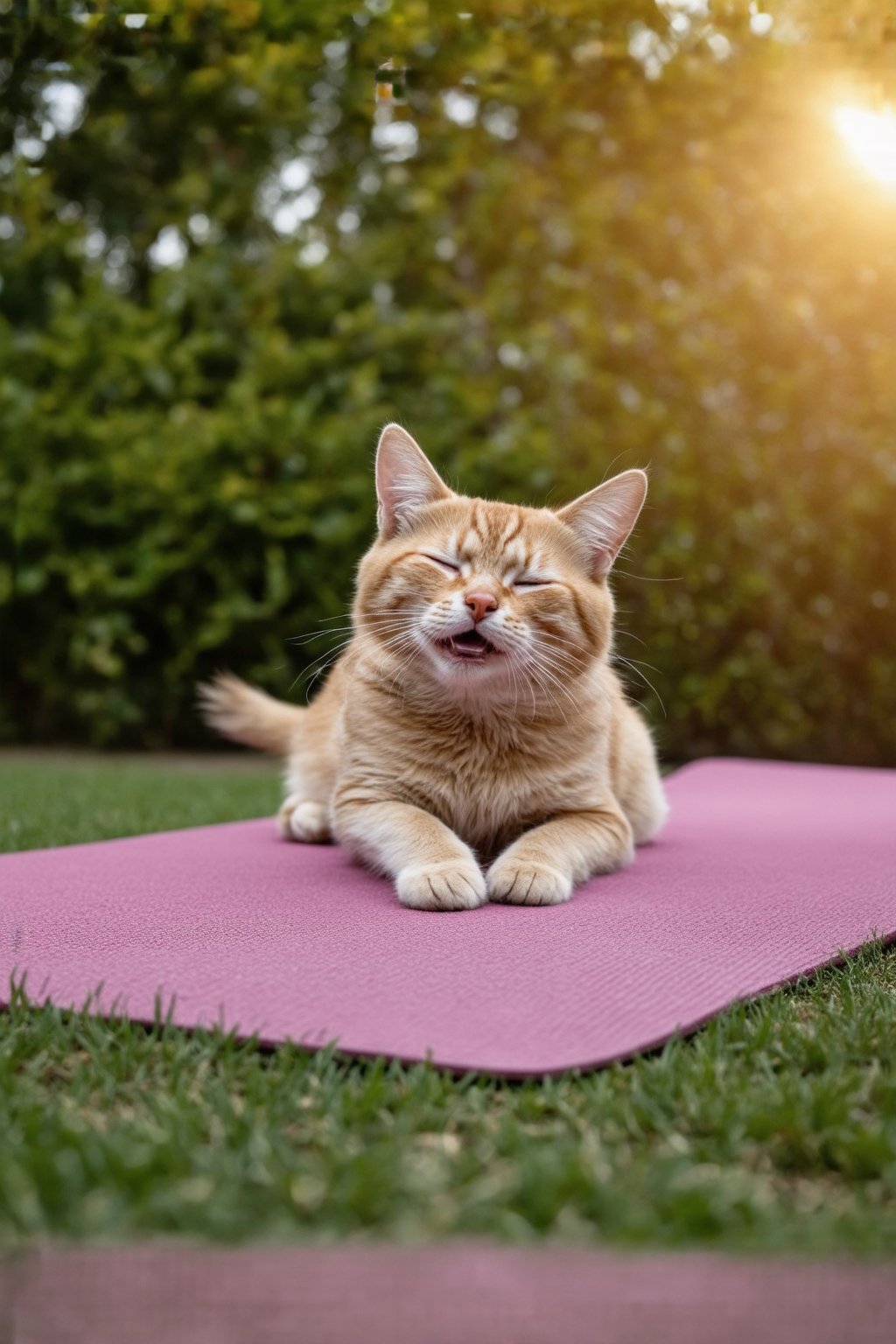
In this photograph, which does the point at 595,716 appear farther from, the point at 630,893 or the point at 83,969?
the point at 83,969

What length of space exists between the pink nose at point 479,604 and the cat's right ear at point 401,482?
1.27ft

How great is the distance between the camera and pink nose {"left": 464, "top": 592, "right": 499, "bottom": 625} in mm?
2312

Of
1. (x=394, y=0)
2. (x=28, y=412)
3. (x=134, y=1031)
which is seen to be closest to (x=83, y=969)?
Answer: (x=134, y=1031)

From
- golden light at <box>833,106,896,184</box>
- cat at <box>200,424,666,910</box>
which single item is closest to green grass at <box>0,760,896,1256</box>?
cat at <box>200,424,666,910</box>

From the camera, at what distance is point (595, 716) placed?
2635mm

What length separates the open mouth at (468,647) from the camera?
2.35m

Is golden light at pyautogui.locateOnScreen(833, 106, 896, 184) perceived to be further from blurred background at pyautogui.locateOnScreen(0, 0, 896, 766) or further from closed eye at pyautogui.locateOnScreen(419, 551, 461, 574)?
closed eye at pyautogui.locateOnScreen(419, 551, 461, 574)

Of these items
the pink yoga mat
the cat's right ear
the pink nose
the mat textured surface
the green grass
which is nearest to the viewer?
the mat textured surface

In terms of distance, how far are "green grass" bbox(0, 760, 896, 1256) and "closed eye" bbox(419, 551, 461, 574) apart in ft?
3.50

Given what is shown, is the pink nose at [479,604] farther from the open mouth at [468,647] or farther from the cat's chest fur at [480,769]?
the cat's chest fur at [480,769]

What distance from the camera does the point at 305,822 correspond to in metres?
3.07

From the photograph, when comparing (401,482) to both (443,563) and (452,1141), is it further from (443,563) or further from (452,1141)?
(452,1141)

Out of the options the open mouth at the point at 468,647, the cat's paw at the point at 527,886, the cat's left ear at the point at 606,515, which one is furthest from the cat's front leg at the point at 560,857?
the cat's left ear at the point at 606,515

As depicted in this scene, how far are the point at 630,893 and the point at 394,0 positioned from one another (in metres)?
2.35
